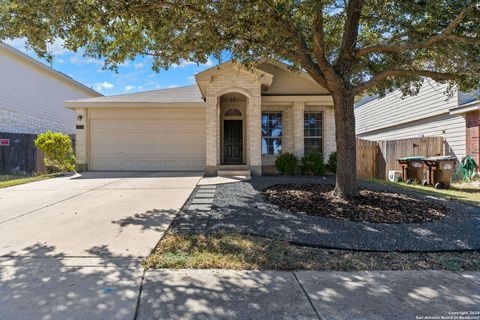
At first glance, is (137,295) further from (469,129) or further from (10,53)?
(10,53)

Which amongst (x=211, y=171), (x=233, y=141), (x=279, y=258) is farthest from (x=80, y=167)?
(x=279, y=258)

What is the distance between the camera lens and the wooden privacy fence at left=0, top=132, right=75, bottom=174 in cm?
1466

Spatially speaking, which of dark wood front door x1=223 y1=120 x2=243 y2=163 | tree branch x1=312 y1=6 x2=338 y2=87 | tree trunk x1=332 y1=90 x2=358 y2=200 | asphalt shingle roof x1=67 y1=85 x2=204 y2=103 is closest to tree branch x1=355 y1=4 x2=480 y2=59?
tree branch x1=312 y1=6 x2=338 y2=87

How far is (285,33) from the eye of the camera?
6332 millimetres

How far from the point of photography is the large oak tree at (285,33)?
558 centimetres

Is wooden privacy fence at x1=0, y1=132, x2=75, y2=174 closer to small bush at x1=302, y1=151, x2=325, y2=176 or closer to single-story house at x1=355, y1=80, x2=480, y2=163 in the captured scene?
small bush at x1=302, y1=151, x2=325, y2=176

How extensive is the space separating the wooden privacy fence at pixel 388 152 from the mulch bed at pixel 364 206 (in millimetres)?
7088

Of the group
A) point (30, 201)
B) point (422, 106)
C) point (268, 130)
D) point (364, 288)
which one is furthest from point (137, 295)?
point (422, 106)

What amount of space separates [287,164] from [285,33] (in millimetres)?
6748

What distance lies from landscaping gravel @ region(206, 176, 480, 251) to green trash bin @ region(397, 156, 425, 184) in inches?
222

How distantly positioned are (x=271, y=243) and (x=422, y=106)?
1464 cm

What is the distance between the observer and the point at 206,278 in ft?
10.8

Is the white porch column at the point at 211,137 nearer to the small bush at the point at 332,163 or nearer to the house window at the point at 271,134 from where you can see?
the house window at the point at 271,134

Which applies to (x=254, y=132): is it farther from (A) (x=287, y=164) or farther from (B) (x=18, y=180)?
(B) (x=18, y=180)
